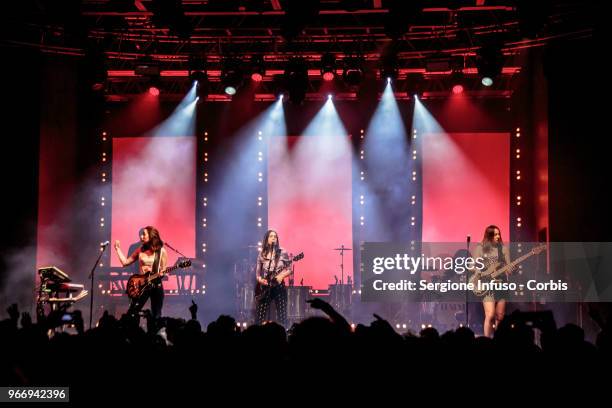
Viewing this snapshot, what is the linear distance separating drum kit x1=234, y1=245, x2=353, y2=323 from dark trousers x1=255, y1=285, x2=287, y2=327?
1.62 m

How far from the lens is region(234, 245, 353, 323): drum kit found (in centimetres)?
1203

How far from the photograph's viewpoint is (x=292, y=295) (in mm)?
12062

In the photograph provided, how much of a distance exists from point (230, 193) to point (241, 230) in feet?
2.91

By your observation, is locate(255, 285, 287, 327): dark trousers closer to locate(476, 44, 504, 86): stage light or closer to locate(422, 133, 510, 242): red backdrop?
locate(422, 133, 510, 242): red backdrop

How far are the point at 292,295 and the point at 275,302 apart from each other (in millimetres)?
1889

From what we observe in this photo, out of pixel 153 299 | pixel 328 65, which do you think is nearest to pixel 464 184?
pixel 328 65

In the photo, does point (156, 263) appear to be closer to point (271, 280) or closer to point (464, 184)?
point (271, 280)

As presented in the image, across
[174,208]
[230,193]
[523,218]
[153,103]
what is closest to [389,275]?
[523,218]

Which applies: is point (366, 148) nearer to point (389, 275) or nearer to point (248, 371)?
point (389, 275)

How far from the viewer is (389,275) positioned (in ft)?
39.6

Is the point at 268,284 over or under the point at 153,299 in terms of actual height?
over

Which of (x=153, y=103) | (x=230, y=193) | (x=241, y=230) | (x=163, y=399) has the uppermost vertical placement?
(x=153, y=103)

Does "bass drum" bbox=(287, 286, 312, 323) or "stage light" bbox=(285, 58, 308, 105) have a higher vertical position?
"stage light" bbox=(285, 58, 308, 105)

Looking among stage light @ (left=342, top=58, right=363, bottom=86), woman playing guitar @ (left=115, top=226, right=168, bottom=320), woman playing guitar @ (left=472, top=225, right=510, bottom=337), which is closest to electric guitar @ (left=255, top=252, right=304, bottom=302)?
woman playing guitar @ (left=115, top=226, right=168, bottom=320)
